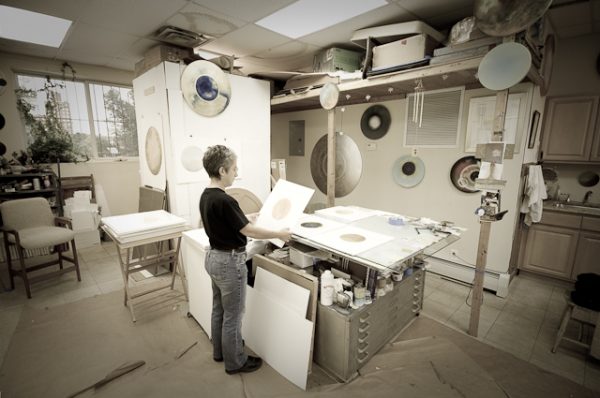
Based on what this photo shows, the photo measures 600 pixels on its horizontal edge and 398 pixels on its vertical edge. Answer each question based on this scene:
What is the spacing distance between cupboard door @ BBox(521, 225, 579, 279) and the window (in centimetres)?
585

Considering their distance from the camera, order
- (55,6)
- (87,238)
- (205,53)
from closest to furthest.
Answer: (55,6) → (205,53) → (87,238)

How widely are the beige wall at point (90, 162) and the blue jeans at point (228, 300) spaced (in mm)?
3644

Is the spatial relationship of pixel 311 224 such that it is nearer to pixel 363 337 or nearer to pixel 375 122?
pixel 363 337

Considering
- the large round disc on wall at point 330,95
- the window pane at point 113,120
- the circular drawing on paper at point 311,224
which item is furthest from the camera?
the window pane at point 113,120

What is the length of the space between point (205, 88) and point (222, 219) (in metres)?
2.01

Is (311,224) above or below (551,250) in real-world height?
above

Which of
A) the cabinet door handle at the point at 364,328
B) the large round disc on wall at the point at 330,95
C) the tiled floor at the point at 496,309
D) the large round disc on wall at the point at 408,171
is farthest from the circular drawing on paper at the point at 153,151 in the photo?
the large round disc on wall at the point at 408,171

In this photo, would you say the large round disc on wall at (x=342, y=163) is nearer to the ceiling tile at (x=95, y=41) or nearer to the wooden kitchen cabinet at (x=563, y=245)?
the wooden kitchen cabinet at (x=563, y=245)

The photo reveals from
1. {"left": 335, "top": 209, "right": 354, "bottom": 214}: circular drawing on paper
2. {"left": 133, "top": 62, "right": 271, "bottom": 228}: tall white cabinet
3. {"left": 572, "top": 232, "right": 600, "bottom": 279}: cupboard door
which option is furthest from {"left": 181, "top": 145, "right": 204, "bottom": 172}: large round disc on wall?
{"left": 572, "top": 232, "right": 600, "bottom": 279}: cupboard door

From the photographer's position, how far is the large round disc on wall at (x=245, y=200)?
2711mm

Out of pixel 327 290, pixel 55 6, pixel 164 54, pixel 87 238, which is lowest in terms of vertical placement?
pixel 87 238

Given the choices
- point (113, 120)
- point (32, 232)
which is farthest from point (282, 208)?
point (113, 120)

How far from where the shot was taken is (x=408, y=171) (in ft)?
11.1

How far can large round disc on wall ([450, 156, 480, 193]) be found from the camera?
2892 mm
